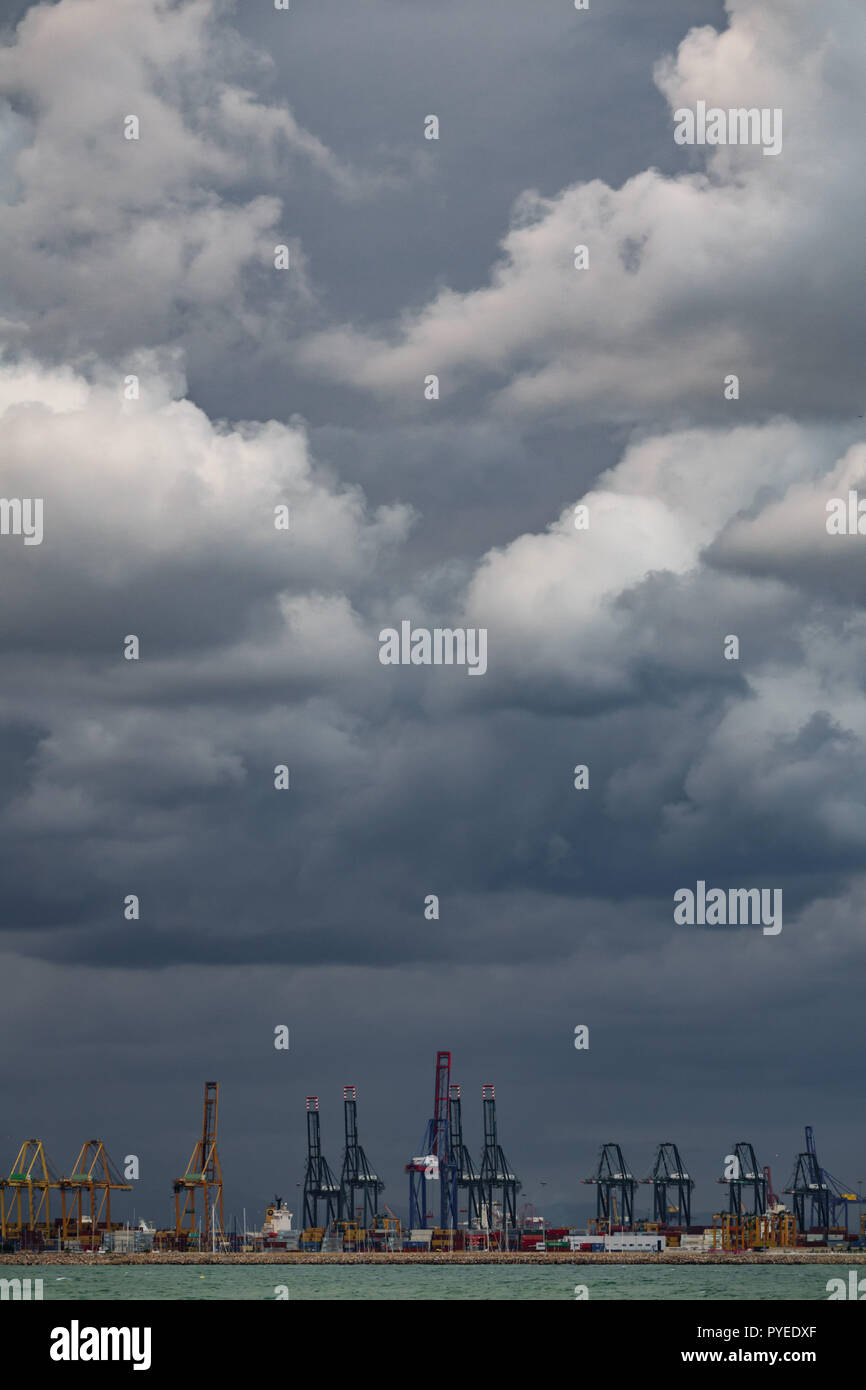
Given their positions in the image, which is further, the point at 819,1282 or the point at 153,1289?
the point at 819,1282

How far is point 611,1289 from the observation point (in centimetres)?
16450
